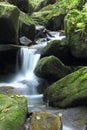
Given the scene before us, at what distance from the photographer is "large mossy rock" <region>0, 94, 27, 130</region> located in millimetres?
7012

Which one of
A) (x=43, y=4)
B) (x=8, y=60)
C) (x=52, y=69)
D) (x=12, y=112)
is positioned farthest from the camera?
(x=43, y=4)

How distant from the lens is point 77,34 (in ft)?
43.8

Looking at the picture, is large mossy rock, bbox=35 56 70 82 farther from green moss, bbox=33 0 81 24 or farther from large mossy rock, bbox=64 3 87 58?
green moss, bbox=33 0 81 24

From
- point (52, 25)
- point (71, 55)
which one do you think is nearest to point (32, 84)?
point (71, 55)

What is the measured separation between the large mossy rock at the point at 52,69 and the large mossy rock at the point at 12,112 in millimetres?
4017

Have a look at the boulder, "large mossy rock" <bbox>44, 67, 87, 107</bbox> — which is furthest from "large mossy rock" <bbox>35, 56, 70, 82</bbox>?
the boulder

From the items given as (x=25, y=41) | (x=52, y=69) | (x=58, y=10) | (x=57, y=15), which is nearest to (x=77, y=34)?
(x=52, y=69)

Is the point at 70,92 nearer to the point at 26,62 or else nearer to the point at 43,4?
the point at 26,62

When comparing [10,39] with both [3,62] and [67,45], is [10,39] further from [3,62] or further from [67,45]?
[67,45]

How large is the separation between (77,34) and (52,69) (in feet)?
6.38

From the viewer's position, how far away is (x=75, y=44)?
13.3 meters

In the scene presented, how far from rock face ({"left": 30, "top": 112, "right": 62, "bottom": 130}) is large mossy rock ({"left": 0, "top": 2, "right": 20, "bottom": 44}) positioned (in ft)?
22.0

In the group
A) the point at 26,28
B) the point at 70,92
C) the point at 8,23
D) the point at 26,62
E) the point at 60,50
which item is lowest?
the point at 26,62

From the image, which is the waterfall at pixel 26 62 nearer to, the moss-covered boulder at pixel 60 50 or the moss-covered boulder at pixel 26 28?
the moss-covered boulder at pixel 60 50
